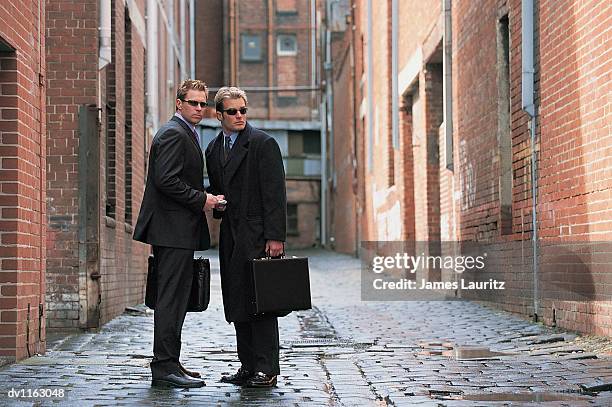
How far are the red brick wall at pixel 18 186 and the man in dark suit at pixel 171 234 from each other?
5.10ft

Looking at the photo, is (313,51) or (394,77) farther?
(313,51)

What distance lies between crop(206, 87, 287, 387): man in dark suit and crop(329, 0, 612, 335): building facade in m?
3.20

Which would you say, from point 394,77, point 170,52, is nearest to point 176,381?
point 394,77

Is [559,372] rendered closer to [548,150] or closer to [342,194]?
[548,150]

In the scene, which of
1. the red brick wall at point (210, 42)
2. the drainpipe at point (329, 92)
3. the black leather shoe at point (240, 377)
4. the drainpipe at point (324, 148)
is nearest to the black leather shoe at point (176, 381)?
the black leather shoe at point (240, 377)

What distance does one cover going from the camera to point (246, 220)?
7.14 meters

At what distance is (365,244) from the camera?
30531mm

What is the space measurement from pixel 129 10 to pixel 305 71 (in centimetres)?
3686

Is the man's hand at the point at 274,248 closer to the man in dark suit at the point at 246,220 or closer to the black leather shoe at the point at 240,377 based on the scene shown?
the man in dark suit at the point at 246,220

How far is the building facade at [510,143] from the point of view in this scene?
9773 mm

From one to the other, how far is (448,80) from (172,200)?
1098 cm

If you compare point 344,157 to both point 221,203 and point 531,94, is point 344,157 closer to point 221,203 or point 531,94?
point 531,94

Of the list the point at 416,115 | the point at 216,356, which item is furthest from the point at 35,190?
the point at 416,115

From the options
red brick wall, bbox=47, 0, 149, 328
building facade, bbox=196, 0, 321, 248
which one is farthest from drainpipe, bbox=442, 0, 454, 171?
building facade, bbox=196, 0, 321, 248
